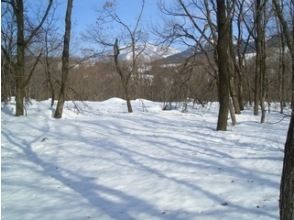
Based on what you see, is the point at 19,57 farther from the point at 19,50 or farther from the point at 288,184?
the point at 288,184

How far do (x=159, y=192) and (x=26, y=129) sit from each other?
864cm

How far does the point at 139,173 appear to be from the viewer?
29.4 feet

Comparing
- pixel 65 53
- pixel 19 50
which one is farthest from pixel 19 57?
pixel 65 53

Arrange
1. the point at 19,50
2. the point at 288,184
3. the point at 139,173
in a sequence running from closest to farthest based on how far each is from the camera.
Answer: the point at 288,184 < the point at 139,173 < the point at 19,50

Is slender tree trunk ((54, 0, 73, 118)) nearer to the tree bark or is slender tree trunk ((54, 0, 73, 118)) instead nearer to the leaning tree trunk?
the tree bark

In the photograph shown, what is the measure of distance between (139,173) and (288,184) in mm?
5215

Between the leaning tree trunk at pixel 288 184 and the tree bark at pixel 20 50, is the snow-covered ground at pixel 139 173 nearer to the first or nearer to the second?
the leaning tree trunk at pixel 288 184

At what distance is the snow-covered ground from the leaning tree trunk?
2.10 meters

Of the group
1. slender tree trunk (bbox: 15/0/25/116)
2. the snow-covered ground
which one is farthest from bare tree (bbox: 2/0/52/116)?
the snow-covered ground

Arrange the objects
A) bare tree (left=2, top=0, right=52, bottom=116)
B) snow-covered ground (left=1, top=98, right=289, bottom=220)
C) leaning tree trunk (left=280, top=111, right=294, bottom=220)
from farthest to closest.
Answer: bare tree (left=2, top=0, right=52, bottom=116) → snow-covered ground (left=1, top=98, right=289, bottom=220) → leaning tree trunk (left=280, top=111, right=294, bottom=220)

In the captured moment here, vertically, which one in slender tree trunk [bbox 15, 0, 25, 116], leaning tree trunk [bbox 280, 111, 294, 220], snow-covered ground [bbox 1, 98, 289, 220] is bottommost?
snow-covered ground [bbox 1, 98, 289, 220]

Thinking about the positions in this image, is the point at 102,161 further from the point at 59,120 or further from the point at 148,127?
the point at 59,120

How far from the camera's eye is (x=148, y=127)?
16.4m

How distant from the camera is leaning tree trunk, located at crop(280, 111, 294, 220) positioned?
3.95m
